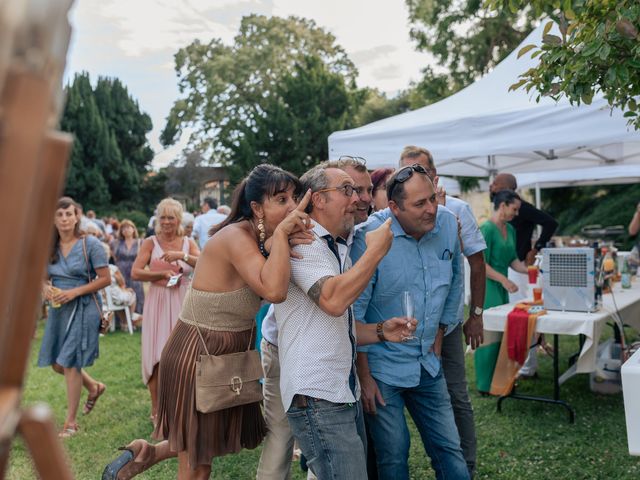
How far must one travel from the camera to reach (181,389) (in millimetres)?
3115

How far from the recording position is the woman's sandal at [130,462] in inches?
146

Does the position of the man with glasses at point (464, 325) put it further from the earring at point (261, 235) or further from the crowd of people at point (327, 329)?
the earring at point (261, 235)

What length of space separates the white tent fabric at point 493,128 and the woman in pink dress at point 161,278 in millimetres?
2068

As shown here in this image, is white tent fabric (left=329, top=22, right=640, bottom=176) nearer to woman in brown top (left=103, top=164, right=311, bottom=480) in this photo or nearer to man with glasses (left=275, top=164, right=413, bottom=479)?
woman in brown top (left=103, top=164, right=311, bottom=480)

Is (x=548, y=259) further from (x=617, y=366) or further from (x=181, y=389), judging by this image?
(x=181, y=389)

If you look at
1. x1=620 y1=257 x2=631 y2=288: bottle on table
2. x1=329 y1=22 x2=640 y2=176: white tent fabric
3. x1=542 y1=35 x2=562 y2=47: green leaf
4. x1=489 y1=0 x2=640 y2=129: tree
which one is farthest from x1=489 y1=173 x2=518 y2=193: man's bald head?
x1=542 y1=35 x2=562 y2=47: green leaf

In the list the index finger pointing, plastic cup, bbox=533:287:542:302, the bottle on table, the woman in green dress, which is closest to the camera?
the index finger pointing

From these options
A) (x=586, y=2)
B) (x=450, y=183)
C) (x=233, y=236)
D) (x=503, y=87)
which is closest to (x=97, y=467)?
(x=233, y=236)

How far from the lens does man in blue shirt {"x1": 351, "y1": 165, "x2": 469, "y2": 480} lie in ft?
9.87

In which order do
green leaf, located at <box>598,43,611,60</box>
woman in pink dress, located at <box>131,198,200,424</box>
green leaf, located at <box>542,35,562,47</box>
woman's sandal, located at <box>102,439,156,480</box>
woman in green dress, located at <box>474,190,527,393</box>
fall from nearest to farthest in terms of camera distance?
green leaf, located at <box>598,43,611,60</box>
green leaf, located at <box>542,35,562,47</box>
woman's sandal, located at <box>102,439,156,480</box>
woman in pink dress, located at <box>131,198,200,424</box>
woman in green dress, located at <box>474,190,527,393</box>

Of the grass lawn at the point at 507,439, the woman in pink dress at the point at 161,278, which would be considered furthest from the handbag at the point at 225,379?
the woman in pink dress at the point at 161,278

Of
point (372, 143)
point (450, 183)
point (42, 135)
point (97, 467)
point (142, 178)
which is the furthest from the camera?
point (142, 178)

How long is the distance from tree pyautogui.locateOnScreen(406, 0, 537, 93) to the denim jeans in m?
18.8

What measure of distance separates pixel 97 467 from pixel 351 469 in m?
2.94
